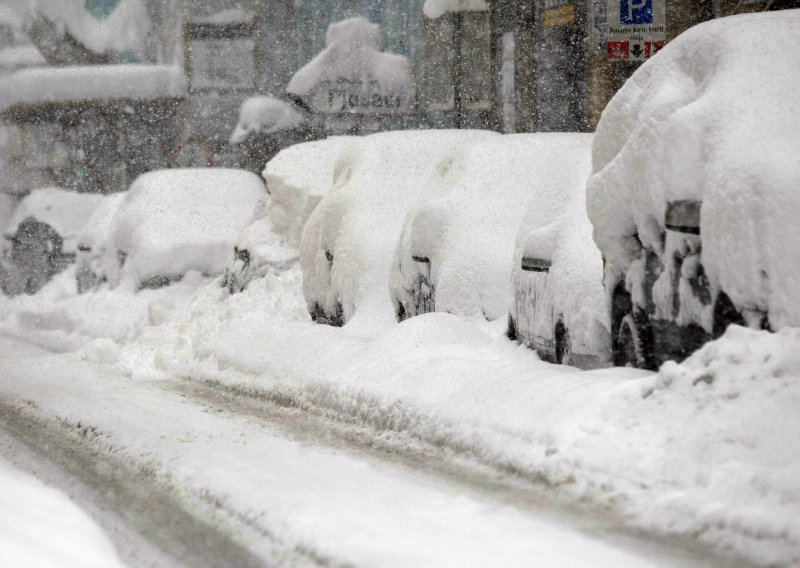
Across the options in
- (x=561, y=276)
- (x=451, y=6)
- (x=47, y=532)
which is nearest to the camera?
(x=47, y=532)

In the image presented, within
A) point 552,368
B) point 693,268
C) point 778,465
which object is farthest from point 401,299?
point 778,465

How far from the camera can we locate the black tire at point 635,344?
20.6 feet

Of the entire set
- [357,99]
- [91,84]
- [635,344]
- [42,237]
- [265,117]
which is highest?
[91,84]

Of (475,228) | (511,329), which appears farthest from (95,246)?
(511,329)

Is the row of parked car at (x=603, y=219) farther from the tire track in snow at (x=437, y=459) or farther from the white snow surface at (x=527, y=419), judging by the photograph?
the tire track in snow at (x=437, y=459)

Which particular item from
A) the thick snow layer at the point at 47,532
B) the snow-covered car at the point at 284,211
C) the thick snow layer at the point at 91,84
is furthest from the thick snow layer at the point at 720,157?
the thick snow layer at the point at 91,84

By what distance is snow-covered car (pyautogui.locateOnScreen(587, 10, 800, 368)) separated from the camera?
524 centimetres

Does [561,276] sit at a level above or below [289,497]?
above

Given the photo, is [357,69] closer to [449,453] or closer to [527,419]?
[449,453]

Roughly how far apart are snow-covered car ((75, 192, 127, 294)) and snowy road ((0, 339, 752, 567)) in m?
9.01

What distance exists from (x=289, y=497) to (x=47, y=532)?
1010mm

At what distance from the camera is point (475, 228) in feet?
29.5

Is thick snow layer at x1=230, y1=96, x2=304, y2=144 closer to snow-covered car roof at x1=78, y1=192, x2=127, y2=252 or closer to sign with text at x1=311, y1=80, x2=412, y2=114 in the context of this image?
sign with text at x1=311, y1=80, x2=412, y2=114

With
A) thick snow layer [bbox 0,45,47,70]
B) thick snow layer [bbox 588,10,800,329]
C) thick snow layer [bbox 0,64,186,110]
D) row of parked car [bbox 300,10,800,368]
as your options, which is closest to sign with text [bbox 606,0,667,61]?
row of parked car [bbox 300,10,800,368]
